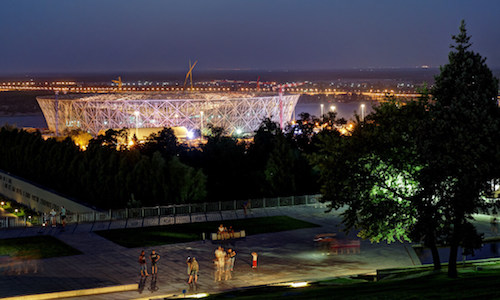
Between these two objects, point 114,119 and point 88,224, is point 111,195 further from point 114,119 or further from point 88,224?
point 114,119

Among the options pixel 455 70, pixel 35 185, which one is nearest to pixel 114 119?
pixel 35 185

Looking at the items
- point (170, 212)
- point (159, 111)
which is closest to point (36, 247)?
point (170, 212)

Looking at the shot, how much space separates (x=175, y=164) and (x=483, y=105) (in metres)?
22.8

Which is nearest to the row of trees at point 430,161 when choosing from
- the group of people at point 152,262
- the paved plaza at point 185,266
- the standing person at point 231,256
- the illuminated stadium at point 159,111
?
the paved plaza at point 185,266

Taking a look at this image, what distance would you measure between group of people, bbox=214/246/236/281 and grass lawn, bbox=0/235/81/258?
6384 millimetres

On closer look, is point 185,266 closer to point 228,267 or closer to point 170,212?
point 228,267

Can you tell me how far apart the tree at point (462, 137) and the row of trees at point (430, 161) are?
0.03 m

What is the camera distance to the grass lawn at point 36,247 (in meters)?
25.1

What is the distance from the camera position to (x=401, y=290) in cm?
1512

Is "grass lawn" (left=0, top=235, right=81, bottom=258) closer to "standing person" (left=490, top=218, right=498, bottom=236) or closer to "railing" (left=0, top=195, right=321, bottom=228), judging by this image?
Answer: "railing" (left=0, top=195, right=321, bottom=228)

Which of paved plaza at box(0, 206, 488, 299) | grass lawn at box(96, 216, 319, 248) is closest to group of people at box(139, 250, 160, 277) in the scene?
paved plaza at box(0, 206, 488, 299)

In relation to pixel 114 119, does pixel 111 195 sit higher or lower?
lower

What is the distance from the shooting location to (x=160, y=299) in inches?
751

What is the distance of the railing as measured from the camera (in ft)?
102
